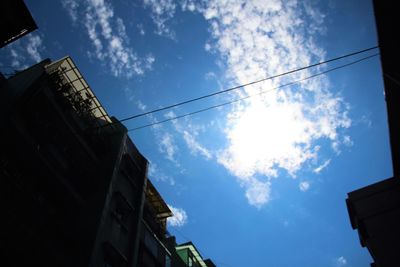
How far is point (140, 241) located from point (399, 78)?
1579cm

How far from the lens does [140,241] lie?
734 inches

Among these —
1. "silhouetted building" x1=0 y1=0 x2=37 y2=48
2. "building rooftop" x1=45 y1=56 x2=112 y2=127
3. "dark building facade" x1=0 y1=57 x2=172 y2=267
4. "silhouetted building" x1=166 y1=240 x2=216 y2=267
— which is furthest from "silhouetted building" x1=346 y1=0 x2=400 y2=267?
"building rooftop" x1=45 y1=56 x2=112 y2=127

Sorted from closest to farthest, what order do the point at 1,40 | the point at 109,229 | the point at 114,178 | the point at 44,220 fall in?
the point at 44,220 → the point at 1,40 → the point at 109,229 → the point at 114,178

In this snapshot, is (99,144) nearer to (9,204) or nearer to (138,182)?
(138,182)

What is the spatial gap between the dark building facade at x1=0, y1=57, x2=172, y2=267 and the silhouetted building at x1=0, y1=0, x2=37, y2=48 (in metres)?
2.07

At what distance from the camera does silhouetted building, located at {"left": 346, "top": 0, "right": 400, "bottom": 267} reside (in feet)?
39.2

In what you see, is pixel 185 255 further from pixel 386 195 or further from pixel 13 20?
pixel 13 20

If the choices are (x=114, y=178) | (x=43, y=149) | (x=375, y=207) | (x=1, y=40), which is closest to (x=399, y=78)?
(x=375, y=207)

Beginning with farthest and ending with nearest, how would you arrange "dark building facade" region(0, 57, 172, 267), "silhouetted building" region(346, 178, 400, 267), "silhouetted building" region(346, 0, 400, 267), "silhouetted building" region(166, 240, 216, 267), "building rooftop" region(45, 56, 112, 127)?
"silhouetted building" region(166, 240, 216, 267)
"building rooftop" region(45, 56, 112, 127)
"silhouetted building" region(346, 178, 400, 267)
"silhouetted building" region(346, 0, 400, 267)
"dark building facade" region(0, 57, 172, 267)

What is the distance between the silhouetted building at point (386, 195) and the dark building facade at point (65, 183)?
12733 mm

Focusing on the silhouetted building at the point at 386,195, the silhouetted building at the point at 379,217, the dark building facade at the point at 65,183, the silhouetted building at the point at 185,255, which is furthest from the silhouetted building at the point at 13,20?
the silhouetted building at the point at 379,217

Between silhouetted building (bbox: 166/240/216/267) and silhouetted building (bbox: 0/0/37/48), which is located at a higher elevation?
silhouetted building (bbox: 0/0/37/48)

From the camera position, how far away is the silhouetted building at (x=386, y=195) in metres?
11.9

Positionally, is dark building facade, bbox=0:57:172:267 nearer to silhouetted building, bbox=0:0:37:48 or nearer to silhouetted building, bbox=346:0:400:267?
silhouetted building, bbox=0:0:37:48
